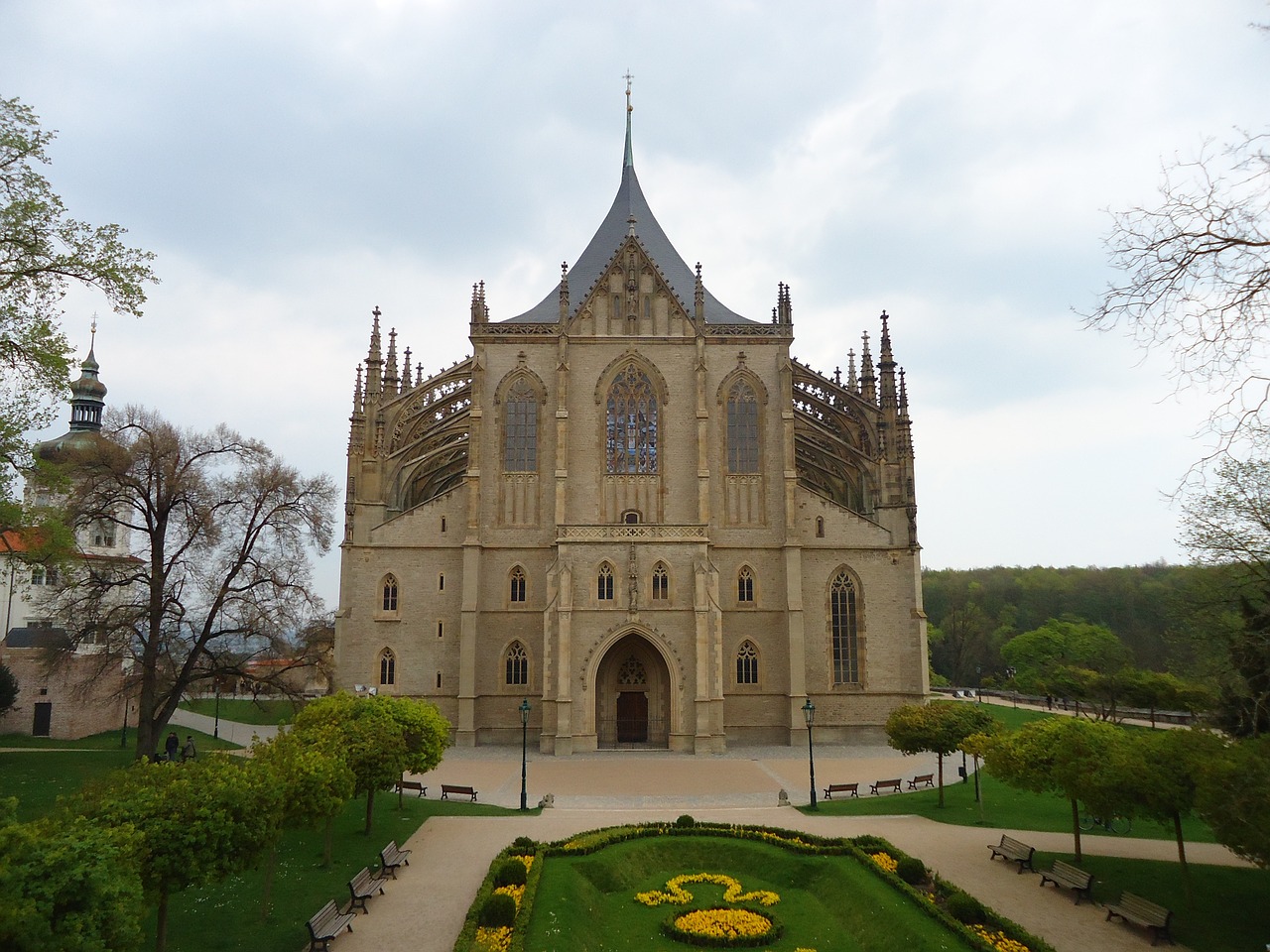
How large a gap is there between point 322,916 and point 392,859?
15.1ft

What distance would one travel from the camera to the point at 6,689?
1499 inches

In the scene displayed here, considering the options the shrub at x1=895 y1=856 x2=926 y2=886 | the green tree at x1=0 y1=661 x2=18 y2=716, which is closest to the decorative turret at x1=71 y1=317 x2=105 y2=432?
the green tree at x1=0 y1=661 x2=18 y2=716

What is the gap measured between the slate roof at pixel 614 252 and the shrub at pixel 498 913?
104ft

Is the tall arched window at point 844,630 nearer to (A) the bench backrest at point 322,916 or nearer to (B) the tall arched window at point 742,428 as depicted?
(B) the tall arched window at point 742,428

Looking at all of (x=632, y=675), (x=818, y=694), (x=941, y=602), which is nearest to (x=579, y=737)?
(x=632, y=675)

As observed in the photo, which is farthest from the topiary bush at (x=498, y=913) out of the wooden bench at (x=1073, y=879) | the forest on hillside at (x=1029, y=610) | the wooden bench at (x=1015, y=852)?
the forest on hillside at (x=1029, y=610)

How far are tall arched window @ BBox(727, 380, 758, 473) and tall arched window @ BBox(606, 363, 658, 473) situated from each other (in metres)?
4.01

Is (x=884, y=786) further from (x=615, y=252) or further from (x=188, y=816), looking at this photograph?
(x=615, y=252)

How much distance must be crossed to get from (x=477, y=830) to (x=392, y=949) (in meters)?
8.71

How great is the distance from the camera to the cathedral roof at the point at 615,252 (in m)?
44.3

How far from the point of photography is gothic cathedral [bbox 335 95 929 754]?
37.4 metres

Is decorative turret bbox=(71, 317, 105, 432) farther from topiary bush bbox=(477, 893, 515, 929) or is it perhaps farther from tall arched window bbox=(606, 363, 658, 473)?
topiary bush bbox=(477, 893, 515, 929)

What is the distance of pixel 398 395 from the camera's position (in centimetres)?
4294

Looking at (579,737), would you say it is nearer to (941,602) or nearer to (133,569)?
(133,569)
